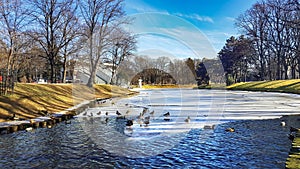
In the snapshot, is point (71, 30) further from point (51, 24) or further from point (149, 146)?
point (149, 146)

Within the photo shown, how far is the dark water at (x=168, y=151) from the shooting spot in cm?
525

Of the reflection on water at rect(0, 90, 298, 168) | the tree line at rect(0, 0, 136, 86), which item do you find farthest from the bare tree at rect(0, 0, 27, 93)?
the reflection on water at rect(0, 90, 298, 168)

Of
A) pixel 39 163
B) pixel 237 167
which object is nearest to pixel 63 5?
pixel 39 163

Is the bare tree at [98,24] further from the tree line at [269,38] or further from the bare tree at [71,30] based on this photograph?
the tree line at [269,38]

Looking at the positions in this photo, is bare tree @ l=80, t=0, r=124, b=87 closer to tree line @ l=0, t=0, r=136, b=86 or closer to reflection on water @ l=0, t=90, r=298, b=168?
tree line @ l=0, t=0, r=136, b=86

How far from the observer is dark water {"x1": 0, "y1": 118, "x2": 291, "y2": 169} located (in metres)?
5.25

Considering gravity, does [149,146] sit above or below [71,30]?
below

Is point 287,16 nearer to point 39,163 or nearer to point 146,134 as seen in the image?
point 146,134

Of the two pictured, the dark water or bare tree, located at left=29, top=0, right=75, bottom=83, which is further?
bare tree, located at left=29, top=0, right=75, bottom=83

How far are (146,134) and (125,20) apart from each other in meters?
23.9

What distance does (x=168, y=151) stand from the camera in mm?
6191

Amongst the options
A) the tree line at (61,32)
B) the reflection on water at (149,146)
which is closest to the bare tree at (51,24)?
the tree line at (61,32)

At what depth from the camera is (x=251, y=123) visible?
9.68 metres

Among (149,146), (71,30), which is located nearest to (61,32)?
(71,30)
